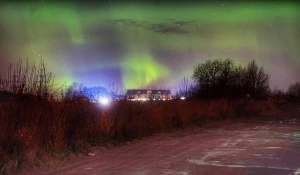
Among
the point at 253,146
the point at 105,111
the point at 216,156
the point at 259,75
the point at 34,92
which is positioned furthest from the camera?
the point at 259,75

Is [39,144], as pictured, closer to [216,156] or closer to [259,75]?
[216,156]

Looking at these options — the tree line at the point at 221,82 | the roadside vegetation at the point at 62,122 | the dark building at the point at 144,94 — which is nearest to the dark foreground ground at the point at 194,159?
the roadside vegetation at the point at 62,122

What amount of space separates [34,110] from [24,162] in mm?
2333

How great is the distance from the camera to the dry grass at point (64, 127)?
35.4ft

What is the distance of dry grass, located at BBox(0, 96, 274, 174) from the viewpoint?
1079cm

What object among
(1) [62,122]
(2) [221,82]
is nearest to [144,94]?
(1) [62,122]

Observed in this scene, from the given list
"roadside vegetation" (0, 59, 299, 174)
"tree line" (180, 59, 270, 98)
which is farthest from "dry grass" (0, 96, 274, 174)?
"tree line" (180, 59, 270, 98)

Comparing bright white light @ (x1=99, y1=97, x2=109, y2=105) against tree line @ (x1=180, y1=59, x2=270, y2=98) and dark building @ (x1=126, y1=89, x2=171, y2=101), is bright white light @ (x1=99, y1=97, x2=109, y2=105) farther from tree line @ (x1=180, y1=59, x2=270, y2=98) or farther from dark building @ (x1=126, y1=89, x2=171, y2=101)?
tree line @ (x1=180, y1=59, x2=270, y2=98)

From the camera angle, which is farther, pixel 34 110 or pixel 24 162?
pixel 34 110

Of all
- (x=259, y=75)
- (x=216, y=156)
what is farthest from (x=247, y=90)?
(x=216, y=156)

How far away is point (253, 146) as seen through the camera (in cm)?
1462

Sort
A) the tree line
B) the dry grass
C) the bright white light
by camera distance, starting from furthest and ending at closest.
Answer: the tree line
the bright white light
the dry grass

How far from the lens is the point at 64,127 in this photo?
43.6 ft

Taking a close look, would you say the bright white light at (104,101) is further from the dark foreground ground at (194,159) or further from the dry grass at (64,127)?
the dark foreground ground at (194,159)
